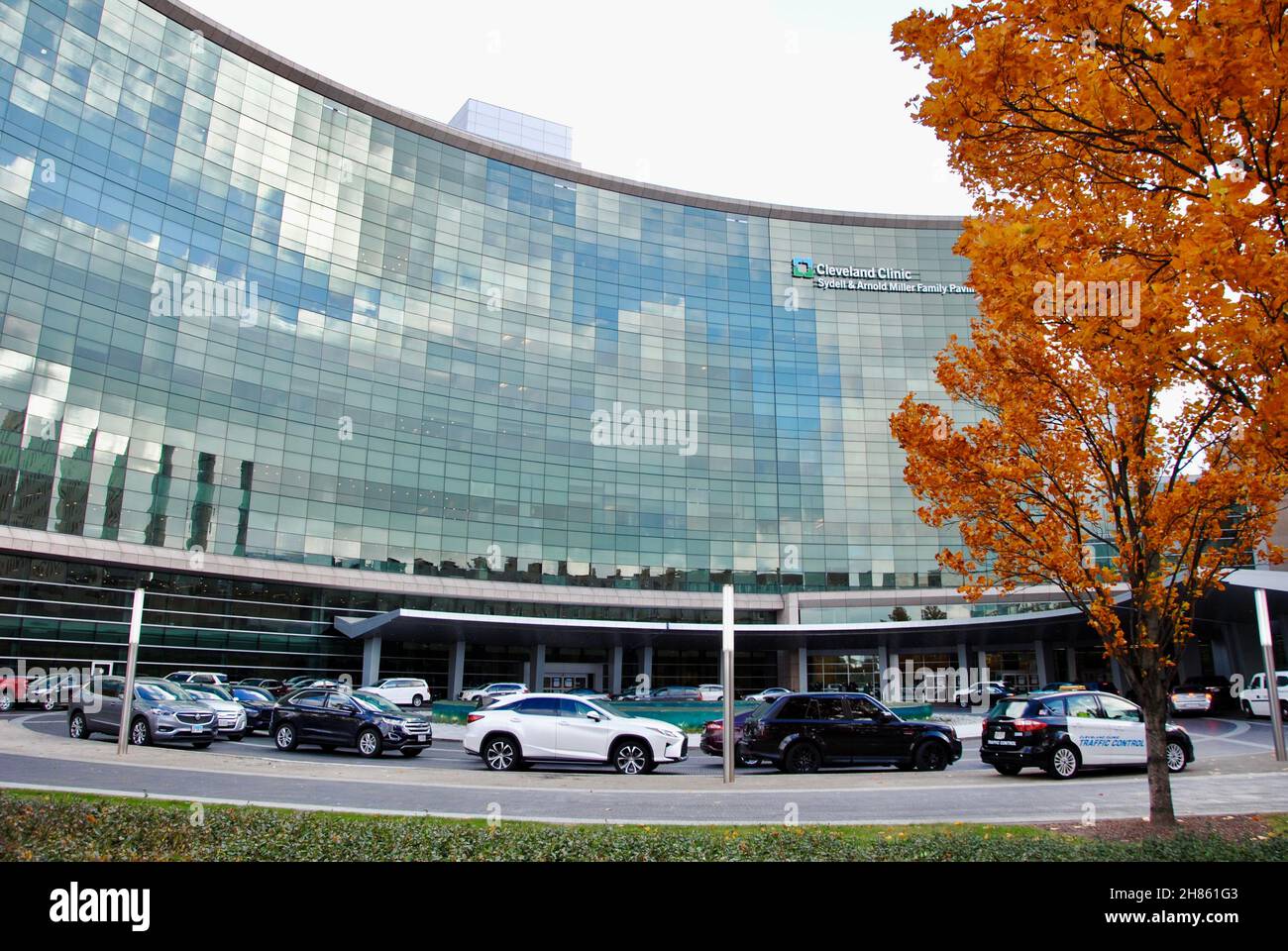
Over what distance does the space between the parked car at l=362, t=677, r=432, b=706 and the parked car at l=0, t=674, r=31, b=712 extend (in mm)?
14742

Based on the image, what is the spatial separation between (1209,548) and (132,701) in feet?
76.3

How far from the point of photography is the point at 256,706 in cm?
2766

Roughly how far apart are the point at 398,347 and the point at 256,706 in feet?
112

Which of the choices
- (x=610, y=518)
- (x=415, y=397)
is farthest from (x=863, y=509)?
(x=415, y=397)

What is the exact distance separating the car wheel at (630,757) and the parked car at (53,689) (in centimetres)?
2950

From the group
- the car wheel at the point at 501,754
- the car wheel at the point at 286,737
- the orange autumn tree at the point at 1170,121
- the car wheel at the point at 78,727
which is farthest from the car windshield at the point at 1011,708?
the car wheel at the point at 78,727

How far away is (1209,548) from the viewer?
9945 millimetres

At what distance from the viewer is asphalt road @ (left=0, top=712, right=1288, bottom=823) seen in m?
11.7

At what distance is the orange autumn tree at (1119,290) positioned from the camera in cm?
533

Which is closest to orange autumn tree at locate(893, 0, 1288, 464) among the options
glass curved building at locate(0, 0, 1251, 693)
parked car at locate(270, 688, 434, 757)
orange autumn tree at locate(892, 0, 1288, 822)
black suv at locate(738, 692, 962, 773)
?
orange autumn tree at locate(892, 0, 1288, 822)

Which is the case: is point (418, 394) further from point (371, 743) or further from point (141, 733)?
point (371, 743)

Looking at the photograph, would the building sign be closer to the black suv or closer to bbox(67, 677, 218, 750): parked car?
the black suv
